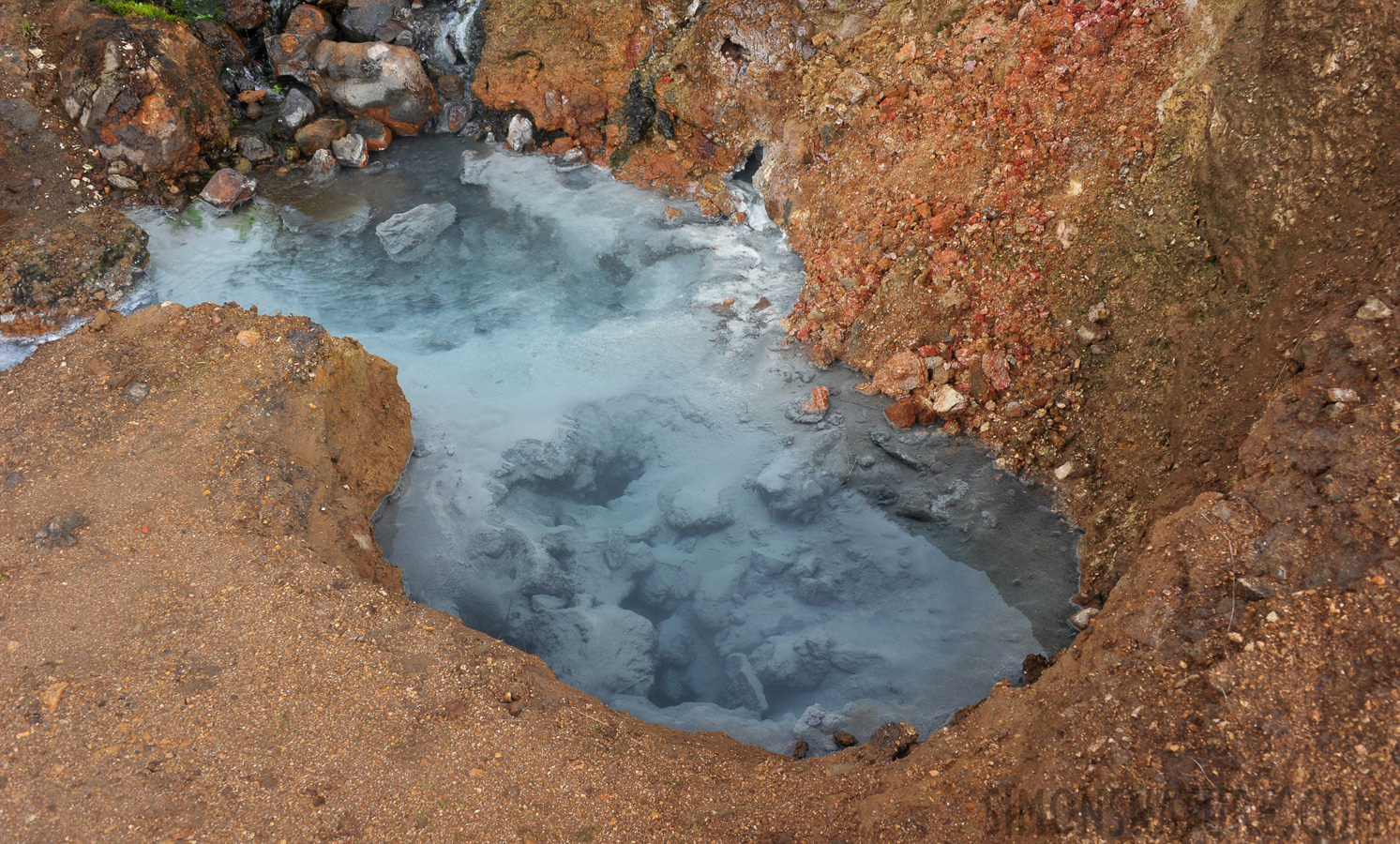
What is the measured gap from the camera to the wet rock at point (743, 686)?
5457mm

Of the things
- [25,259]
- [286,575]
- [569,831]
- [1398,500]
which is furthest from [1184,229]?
[25,259]

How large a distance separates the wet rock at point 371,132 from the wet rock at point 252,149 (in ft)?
3.93

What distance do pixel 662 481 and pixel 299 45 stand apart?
9081mm

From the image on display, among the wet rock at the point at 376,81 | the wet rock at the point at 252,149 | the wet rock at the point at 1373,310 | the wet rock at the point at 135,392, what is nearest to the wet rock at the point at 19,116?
the wet rock at the point at 252,149

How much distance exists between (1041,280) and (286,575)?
6352 millimetres

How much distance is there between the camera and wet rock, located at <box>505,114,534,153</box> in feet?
35.0

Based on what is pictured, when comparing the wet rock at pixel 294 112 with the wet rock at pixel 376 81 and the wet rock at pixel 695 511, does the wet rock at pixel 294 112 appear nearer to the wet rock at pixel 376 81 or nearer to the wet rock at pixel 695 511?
the wet rock at pixel 376 81

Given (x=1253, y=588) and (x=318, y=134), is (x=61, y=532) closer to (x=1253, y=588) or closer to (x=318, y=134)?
(x=1253, y=588)

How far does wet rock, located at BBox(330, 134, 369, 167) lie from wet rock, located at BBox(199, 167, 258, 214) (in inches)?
51.8

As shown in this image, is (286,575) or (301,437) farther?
(301,437)

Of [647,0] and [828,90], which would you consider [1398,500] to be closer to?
[828,90]

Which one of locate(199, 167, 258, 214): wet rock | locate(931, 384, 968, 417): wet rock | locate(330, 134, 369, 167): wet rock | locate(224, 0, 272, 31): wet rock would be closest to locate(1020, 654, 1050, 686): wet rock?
locate(931, 384, 968, 417): wet rock

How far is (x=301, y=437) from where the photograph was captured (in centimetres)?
590

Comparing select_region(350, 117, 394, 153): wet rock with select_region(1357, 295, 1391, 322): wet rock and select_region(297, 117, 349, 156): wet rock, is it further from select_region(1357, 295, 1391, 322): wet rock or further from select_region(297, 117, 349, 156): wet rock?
select_region(1357, 295, 1391, 322): wet rock
